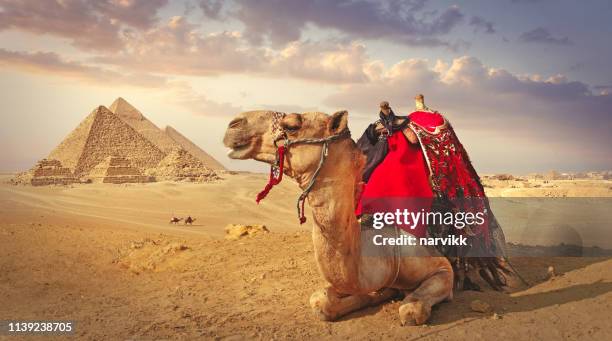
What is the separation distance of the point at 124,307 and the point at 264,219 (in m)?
21.9

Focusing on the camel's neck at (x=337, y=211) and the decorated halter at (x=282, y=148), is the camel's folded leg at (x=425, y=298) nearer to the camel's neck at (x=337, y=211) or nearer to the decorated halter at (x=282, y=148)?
the camel's neck at (x=337, y=211)

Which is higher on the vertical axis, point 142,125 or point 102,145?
point 142,125

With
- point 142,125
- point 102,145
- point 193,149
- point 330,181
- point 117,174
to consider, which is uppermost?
point 142,125

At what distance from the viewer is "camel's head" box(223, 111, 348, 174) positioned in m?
3.46

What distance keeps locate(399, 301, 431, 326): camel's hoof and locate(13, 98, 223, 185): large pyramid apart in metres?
55.0

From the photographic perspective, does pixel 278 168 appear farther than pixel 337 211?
No

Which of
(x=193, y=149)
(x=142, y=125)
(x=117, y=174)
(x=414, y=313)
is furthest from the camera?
(x=193, y=149)

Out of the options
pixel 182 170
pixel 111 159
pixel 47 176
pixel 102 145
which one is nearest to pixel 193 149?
pixel 102 145

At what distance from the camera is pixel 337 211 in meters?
3.63

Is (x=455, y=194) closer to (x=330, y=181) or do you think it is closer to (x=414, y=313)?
(x=414, y=313)

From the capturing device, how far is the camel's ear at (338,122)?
3.59m

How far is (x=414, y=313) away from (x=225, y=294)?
2626 millimetres

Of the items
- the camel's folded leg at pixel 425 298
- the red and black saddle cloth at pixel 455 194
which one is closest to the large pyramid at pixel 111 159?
the red and black saddle cloth at pixel 455 194

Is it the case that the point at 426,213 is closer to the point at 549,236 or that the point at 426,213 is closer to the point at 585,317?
the point at 585,317
